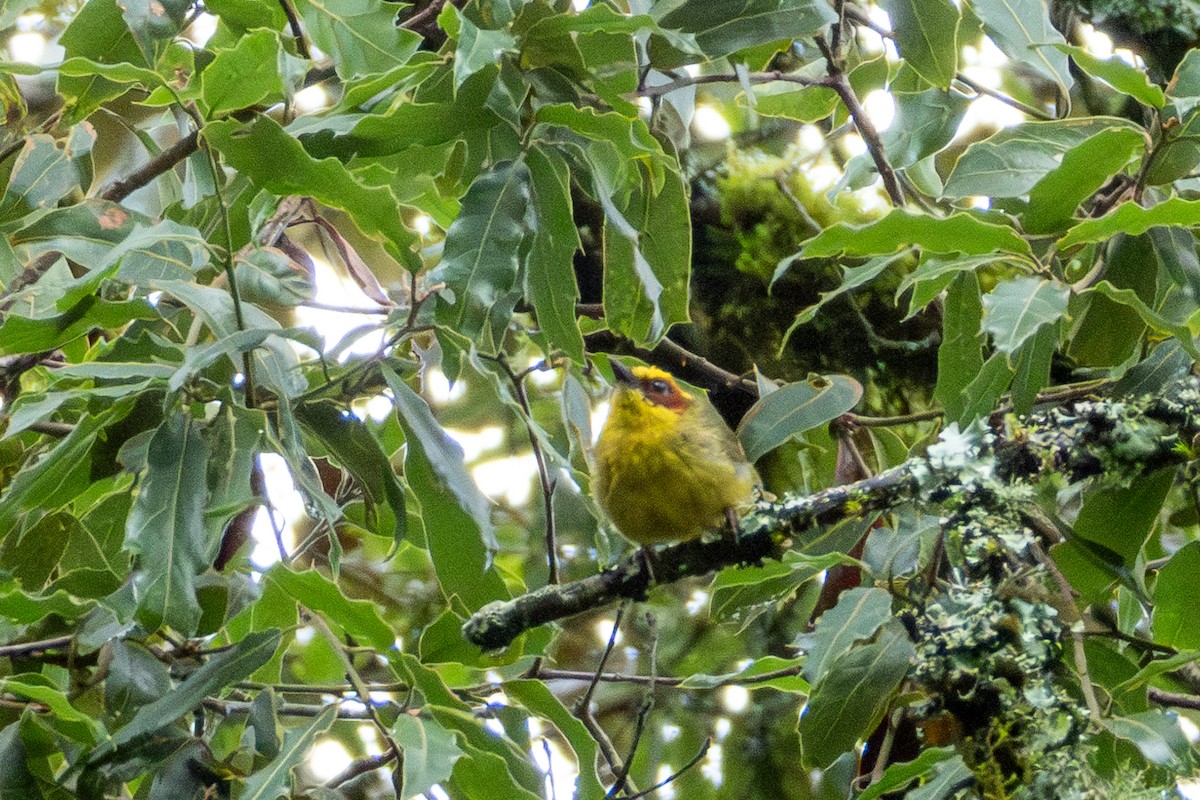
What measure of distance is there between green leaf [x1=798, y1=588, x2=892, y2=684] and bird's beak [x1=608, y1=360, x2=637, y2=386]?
76 cm

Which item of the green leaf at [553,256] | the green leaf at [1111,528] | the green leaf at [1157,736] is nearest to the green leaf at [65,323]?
the green leaf at [553,256]

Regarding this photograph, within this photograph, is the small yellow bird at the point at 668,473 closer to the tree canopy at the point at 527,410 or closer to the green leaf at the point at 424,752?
the tree canopy at the point at 527,410

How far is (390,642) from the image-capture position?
1.95 meters

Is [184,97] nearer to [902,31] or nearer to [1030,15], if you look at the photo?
[902,31]

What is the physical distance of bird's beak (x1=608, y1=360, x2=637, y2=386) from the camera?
8.57ft

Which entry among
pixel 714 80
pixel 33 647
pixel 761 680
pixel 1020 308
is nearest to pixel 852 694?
pixel 761 680

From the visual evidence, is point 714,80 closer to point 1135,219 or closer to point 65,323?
point 1135,219

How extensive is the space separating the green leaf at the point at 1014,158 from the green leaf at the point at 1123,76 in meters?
0.22

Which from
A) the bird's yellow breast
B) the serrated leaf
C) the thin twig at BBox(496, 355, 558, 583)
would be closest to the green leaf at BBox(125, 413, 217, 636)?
the thin twig at BBox(496, 355, 558, 583)

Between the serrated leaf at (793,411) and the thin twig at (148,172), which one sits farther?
the thin twig at (148,172)

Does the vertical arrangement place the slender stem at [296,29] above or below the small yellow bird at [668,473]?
above

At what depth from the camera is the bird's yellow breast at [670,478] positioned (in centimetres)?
228

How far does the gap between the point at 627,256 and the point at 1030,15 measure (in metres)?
0.82

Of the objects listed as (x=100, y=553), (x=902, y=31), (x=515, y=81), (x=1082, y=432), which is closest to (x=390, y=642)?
(x=100, y=553)
